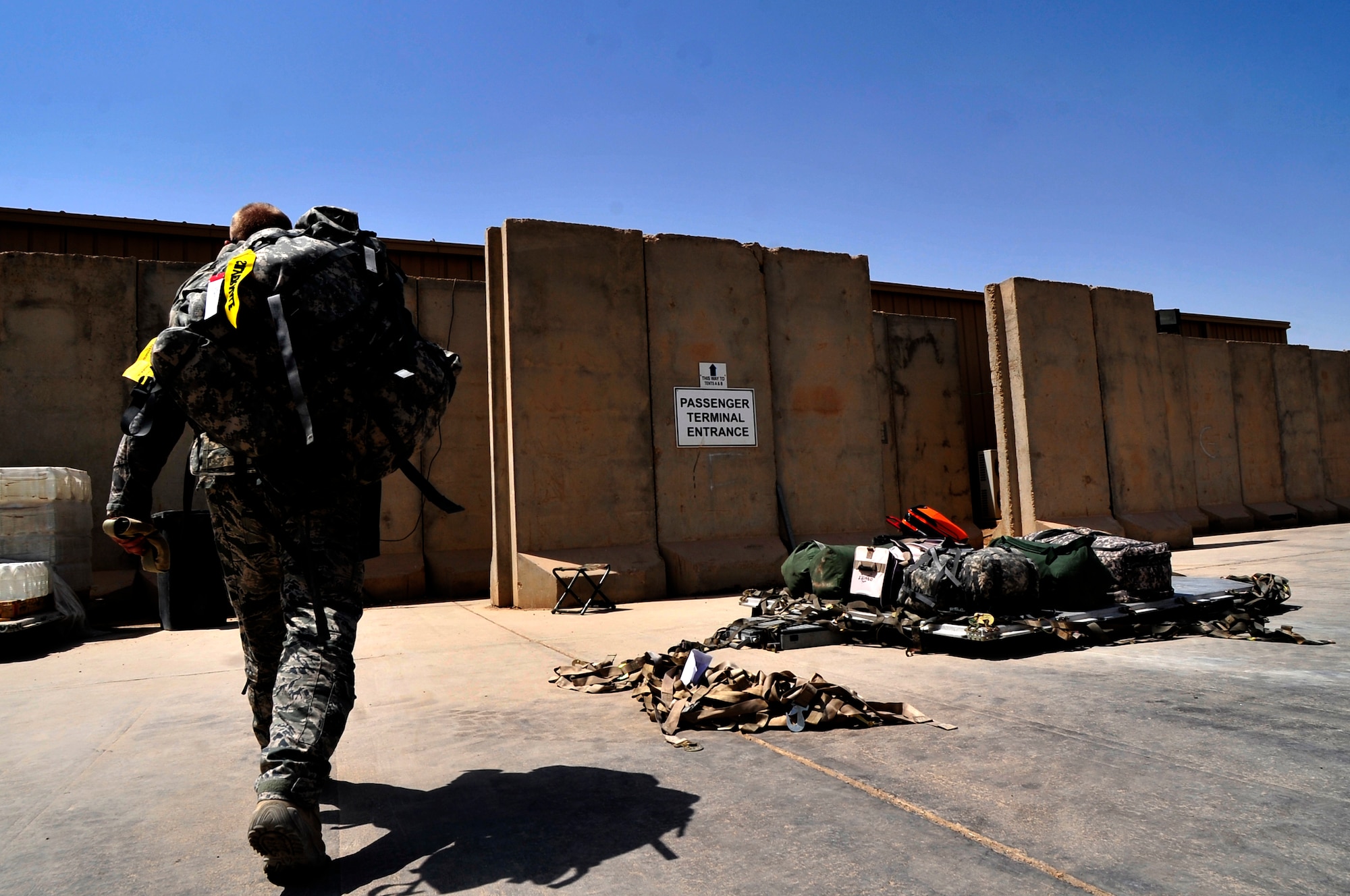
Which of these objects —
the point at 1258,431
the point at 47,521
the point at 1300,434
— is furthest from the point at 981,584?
the point at 1300,434

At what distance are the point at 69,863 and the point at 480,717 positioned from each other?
4.86ft

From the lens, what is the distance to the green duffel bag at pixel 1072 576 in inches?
182

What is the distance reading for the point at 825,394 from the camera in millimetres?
9117

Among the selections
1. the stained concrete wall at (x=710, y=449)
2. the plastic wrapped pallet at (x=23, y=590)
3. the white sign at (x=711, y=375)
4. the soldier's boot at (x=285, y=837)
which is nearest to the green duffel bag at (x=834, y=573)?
the stained concrete wall at (x=710, y=449)

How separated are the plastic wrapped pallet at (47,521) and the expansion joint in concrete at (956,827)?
639 cm

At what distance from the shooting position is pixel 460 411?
29.5 ft

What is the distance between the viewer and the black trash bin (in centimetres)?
659

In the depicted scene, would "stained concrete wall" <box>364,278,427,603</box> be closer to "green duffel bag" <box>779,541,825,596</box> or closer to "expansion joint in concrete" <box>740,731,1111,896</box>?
"green duffel bag" <box>779,541,825,596</box>

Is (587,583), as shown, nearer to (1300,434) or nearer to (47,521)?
(47,521)

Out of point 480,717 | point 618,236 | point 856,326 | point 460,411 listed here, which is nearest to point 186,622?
point 460,411

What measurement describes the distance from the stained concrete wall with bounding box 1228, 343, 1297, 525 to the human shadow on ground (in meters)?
14.7

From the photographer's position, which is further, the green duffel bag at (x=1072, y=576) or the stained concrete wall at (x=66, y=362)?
the stained concrete wall at (x=66, y=362)

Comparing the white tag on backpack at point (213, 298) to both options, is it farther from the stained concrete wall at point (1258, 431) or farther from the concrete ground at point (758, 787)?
the stained concrete wall at point (1258, 431)

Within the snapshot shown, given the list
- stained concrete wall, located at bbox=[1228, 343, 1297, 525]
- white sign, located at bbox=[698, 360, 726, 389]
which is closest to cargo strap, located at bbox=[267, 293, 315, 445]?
white sign, located at bbox=[698, 360, 726, 389]
